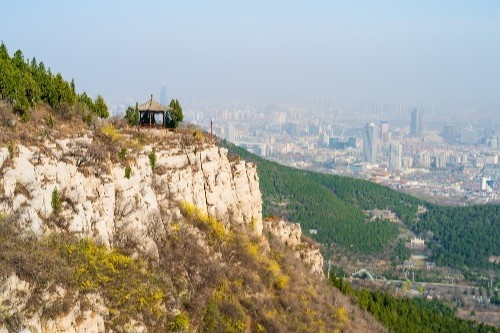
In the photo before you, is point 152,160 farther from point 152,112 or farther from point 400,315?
point 400,315

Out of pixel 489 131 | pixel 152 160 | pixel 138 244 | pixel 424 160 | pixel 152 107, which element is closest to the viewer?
pixel 138 244

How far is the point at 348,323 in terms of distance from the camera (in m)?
16.1

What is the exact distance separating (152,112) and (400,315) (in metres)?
10.8

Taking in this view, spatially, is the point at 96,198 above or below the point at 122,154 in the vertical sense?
below

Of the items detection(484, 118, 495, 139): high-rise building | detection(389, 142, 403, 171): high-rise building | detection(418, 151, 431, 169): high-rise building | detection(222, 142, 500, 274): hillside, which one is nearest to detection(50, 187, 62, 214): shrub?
detection(222, 142, 500, 274): hillside

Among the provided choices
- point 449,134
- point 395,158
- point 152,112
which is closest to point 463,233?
point 152,112

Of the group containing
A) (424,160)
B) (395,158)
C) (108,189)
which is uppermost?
(108,189)

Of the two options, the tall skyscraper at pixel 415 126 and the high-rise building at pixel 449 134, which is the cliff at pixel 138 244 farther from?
the tall skyscraper at pixel 415 126

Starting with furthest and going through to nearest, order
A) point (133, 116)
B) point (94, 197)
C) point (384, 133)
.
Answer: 1. point (384, 133)
2. point (133, 116)
3. point (94, 197)

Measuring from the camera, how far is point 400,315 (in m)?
22.5

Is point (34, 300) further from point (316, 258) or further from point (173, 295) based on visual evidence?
point (316, 258)

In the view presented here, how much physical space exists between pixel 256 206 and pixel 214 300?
4.85 m

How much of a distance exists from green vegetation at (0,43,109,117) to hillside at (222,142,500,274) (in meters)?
25.5

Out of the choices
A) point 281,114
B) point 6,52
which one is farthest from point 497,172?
point 6,52
